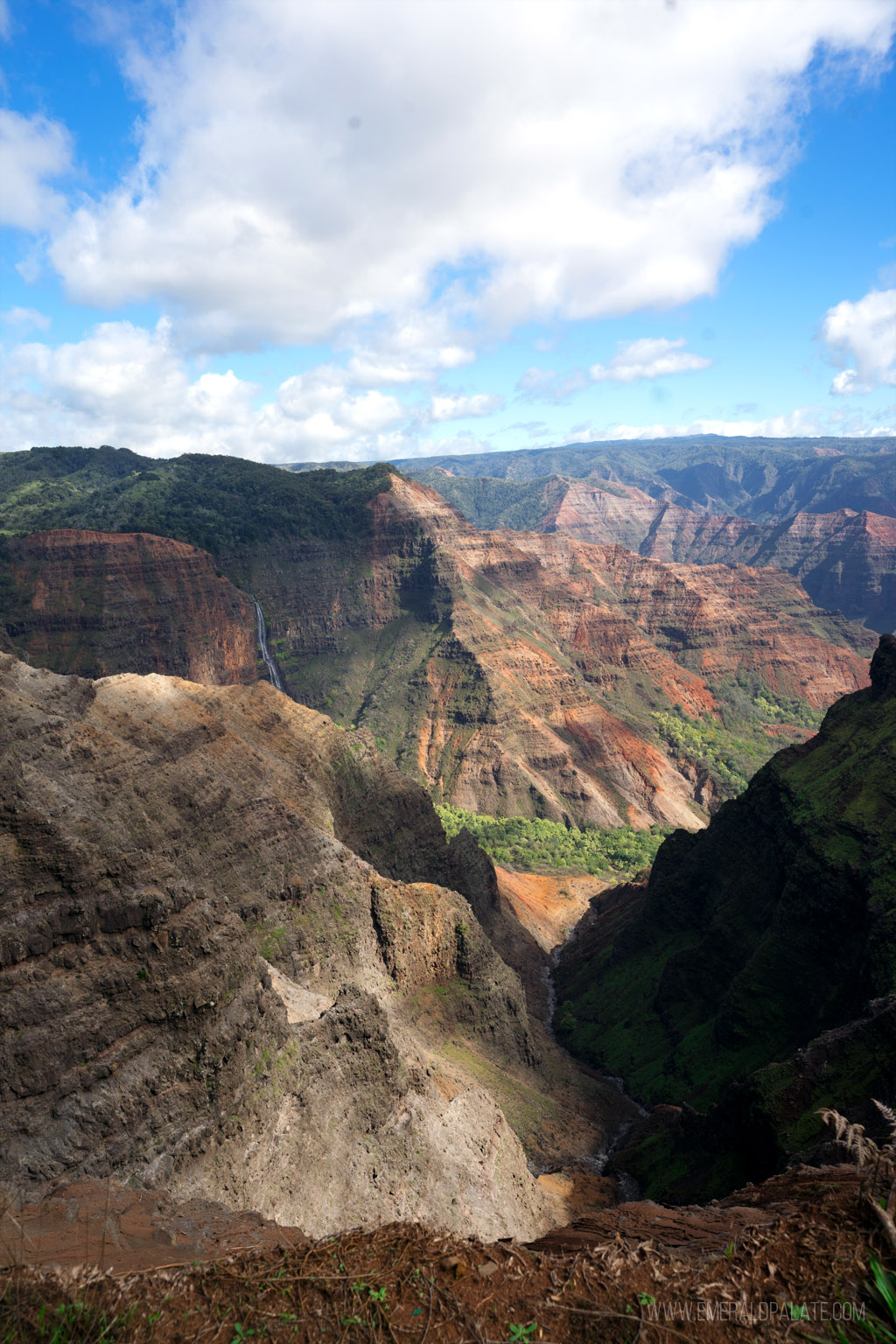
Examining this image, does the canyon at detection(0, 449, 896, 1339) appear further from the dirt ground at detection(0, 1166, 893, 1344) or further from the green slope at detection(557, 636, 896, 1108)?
the green slope at detection(557, 636, 896, 1108)

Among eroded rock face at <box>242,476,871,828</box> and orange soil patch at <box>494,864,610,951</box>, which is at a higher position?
eroded rock face at <box>242,476,871,828</box>

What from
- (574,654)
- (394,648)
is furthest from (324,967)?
(574,654)

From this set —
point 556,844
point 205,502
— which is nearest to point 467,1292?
point 556,844

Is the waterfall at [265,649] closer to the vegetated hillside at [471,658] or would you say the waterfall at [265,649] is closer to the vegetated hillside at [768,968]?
the vegetated hillside at [471,658]

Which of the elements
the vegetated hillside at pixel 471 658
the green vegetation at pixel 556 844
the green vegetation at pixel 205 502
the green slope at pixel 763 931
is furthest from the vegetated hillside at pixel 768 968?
the green vegetation at pixel 205 502

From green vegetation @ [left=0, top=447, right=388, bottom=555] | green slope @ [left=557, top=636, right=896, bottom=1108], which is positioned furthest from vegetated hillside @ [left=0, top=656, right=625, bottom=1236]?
green vegetation @ [left=0, top=447, right=388, bottom=555]

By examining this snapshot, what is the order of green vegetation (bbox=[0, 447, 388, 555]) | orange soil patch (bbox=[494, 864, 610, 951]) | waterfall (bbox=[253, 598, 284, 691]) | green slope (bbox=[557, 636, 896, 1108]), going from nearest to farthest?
green slope (bbox=[557, 636, 896, 1108]), orange soil patch (bbox=[494, 864, 610, 951]), waterfall (bbox=[253, 598, 284, 691]), green vegetation (bbox=[0, 447, 388, 555])

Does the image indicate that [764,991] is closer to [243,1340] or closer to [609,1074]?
[609,1074]
